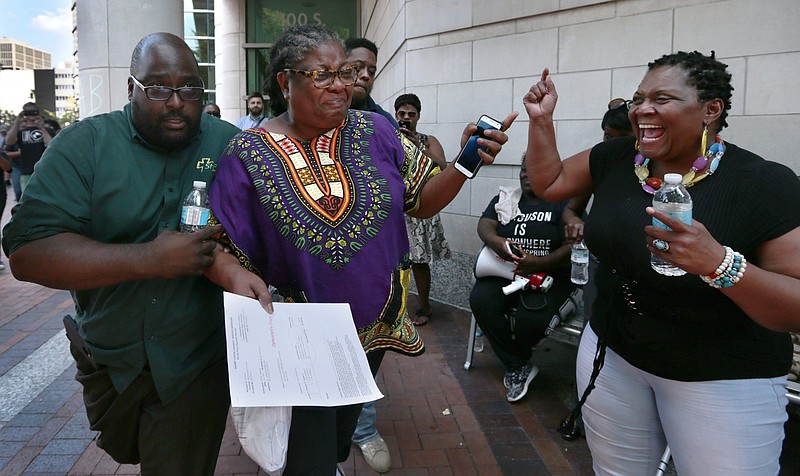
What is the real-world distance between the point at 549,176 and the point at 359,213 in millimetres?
834

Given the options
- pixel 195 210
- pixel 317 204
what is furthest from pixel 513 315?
pixel 195 210

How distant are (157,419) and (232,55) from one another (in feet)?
53.1

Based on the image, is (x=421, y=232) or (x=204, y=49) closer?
(x=421, y=232)

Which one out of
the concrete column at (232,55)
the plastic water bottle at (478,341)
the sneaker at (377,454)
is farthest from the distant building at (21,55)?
the sneaker at (377,454)

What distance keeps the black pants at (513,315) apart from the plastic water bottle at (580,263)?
0.78 ft

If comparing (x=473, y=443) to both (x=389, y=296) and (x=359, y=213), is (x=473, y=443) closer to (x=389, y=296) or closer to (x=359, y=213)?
(x=389, y=296)

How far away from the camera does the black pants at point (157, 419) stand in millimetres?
2213

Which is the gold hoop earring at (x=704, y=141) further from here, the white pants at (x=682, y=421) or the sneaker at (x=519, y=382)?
the sneaker at (x=519, y=382)

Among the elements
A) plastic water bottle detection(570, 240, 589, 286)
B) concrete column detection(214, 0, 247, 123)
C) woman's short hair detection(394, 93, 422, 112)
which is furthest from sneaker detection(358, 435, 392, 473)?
concrete column detection(214, 0, 247, 123)

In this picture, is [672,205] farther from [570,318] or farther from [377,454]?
[570,318]

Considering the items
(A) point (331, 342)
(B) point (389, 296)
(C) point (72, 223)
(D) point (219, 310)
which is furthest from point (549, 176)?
(C) point (72, 223)

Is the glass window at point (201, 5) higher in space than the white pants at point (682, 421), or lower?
higher

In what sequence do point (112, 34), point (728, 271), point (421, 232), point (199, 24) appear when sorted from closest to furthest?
point (728, 271) → point (112, 34) → point (421, 232) → point (199, 24)

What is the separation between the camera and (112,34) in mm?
5715
